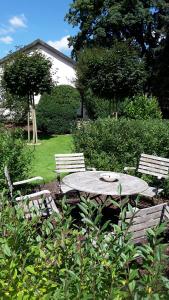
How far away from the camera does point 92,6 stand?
29.2 meters

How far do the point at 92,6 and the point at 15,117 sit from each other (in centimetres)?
1284

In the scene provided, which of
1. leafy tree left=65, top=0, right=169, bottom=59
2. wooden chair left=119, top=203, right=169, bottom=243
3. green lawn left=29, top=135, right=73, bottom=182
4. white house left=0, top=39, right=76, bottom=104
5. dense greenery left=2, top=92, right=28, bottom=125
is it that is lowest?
green lawn left=29, top=135, right=73, bottom=182

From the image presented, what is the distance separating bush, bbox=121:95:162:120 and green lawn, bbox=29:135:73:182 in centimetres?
350

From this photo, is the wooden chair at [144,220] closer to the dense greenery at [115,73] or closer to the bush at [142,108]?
the bush at [142,108]

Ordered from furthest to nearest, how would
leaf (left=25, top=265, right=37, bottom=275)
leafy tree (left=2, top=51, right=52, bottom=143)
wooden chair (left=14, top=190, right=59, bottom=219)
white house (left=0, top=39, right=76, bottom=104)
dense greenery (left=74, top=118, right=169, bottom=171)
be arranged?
white house (left=0, top=39, right=76, bottom=104), leafy tree (left=2, top=51, right=52, bottom=143), dense greenery (left=74, top=118, right=169, bottom=171), wooden chair (left=14, top=190, right=59, bottom=219), leaf (left=25, top=265, right=37, bottom=275)

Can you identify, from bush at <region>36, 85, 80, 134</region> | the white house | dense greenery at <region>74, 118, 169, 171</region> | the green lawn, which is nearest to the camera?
dense greenery at <region>74, 118, 169, 171</region>

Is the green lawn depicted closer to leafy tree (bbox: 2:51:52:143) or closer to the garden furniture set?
leafy tree (bbox: 2:51:52:143)

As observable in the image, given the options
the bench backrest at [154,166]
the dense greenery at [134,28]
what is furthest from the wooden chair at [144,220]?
the dense greenery at [134,28]

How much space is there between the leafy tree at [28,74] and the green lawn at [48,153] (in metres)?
0.99

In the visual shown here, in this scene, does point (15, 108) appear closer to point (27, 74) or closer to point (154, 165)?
point (27, 74)

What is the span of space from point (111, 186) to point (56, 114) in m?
13.1

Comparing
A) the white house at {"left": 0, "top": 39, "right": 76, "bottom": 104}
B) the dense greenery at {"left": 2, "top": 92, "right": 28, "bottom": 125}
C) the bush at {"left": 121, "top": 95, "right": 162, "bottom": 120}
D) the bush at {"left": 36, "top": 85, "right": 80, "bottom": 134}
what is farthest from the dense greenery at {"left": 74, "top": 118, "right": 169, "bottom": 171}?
the white house at {"left": 0, "top": 39, "right": 76, "bottom": 104}

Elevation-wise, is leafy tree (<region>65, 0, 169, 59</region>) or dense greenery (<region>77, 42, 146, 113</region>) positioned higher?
leafy tree (<region>65, 0, 169, 59</region>)

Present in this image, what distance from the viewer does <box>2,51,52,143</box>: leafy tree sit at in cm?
1571
